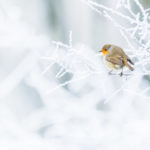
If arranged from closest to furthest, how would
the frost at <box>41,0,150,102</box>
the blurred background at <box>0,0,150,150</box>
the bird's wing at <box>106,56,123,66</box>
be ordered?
the frost at <box>41,0,150,102</box>
the blurred background at <box>0,0,150,150</box>
the bird's wing at <box>106,56,123,66</box>

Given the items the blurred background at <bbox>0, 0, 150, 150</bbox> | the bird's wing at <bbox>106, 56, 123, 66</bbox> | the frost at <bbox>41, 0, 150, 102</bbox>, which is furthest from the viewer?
the bird's wing at <bbox>106, 56, 123, 66</bbox>

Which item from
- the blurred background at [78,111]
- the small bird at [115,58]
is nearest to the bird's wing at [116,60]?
the small bird at [115,58]

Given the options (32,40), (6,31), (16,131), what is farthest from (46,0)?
(16,131)

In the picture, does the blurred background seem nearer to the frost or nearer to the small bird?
the frost

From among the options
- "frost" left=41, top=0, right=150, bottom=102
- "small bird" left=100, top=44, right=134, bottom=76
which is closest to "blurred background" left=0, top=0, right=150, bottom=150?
"frost" left=41, top=0, right=150, bottom=102

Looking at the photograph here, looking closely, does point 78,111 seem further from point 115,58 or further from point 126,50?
point 126,50

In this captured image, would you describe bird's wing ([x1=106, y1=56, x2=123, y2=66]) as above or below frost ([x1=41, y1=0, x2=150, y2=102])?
above

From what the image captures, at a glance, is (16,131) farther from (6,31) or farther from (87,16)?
(87,16)

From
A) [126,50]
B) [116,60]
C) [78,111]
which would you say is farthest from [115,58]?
[78,111]

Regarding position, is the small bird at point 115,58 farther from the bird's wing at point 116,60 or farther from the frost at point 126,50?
the frost at point 126,50
